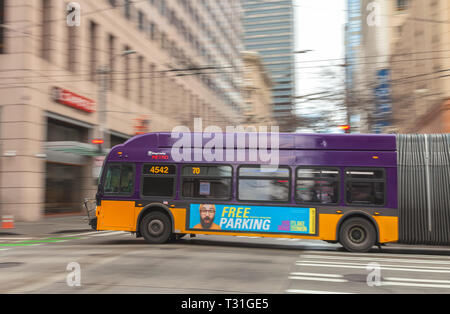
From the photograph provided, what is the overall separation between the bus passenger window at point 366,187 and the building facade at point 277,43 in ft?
18.6

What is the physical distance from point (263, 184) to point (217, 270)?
4.21 m

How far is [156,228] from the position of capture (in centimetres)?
1220

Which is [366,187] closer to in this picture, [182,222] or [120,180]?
[182,222]

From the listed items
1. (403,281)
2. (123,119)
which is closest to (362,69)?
(123,119)

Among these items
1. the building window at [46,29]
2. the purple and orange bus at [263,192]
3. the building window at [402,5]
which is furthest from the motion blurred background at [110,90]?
the building window at [402,5]

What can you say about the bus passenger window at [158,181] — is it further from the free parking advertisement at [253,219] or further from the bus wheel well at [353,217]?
the bus wheel well at [353,217]

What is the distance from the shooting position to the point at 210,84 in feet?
180

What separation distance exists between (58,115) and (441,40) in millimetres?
21277

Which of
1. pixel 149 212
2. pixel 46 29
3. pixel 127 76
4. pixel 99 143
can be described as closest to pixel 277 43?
pixel 127 76

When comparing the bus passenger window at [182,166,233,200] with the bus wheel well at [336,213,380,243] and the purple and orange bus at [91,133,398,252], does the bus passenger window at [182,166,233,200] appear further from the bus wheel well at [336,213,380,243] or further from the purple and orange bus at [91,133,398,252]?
the bus wheel well at [336,213,380,243]

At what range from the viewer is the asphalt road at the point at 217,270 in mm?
6430

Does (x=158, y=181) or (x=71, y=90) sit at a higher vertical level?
(x=71, y=90)

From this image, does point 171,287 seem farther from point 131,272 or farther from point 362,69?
point 362,69

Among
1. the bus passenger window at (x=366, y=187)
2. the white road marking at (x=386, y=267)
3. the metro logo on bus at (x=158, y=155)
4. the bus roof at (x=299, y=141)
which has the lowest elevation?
the white road marking at (x=386, y=267)
